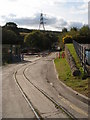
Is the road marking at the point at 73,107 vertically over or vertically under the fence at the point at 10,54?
under

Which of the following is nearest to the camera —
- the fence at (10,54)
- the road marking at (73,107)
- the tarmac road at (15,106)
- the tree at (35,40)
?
the tarmac road at (15,106)

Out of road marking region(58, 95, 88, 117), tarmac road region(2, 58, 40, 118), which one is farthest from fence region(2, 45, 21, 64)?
road marking region(58, 95, 88, 117)

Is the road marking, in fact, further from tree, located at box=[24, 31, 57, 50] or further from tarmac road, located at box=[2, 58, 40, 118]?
tree, located at box=[24, 31, 57, 50]

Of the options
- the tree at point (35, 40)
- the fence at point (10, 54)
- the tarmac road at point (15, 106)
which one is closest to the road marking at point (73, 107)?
the tarmac road at point (15, 106)

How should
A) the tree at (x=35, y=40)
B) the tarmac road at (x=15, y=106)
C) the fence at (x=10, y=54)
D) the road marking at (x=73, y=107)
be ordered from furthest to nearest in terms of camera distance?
the tree at (x=35, y=40) < the fence at (x=10, y=54) < the road marking at (x=73, y=107) < the tarmac road at (x=15, y=106)

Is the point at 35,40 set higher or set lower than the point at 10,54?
higher

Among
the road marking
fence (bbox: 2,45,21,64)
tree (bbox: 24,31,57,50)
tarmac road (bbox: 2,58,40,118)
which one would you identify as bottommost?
tarmac road (bbox: 2,58,40,118)

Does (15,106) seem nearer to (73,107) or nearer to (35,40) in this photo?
(73,107)

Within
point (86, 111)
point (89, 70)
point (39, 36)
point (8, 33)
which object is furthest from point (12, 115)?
point (39, 36)

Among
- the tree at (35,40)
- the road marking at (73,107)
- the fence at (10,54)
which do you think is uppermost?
the tree at (35,40)

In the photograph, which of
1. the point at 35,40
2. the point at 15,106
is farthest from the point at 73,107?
the point at 35,40

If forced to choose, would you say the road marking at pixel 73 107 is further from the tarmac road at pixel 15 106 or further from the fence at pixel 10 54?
the fence at pixel 10 54

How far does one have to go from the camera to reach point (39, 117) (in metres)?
9.08

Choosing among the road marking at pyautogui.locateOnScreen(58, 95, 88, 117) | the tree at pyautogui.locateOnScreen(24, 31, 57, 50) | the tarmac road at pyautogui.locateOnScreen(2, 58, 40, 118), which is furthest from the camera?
the tree at pyautogui.locateOnScreen(24, 31, 57, 50)
